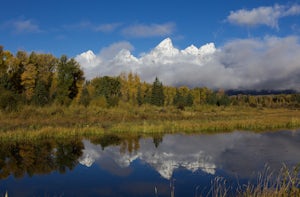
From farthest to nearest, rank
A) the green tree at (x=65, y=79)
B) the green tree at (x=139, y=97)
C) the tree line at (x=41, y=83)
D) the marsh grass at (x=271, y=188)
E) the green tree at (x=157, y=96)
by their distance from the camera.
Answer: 1. the green tree at (x=139, y=97)
2. the green tree at (x=157, y=96)
3. the green tree at (x=65, y=79)
4. the tree line at (x=41, y=83)
5. the marsh grass at (x=271, y=188)

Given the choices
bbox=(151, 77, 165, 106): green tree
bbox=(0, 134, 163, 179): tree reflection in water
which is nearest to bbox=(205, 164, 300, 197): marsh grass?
bbox=(0, 134, 163, 179): tree reflection in water

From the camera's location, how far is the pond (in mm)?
9539

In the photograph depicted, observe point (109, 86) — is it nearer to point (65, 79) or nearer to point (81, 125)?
point (65, 79)

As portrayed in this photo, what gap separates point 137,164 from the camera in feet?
42.8

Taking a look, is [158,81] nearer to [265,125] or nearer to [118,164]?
[265,125]

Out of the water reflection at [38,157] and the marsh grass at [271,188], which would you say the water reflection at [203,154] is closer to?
the water reflection at [38,157]

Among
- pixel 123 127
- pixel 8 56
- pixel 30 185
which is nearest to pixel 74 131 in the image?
pixel 123 127

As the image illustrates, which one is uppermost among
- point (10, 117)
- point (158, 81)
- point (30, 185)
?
point (158, 81)

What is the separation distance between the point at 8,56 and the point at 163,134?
32411 mm

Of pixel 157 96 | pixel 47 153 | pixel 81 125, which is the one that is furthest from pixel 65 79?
pixel 157 96

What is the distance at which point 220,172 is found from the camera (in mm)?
11148

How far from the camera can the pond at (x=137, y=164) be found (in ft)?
31.3

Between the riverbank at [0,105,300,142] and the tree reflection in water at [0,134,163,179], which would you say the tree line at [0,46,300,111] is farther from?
the tree reflection in water at [0,134,163,179]

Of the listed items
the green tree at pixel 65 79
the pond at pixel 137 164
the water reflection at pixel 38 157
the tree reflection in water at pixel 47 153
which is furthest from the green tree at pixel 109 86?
the water reflection at pixel 38 157
